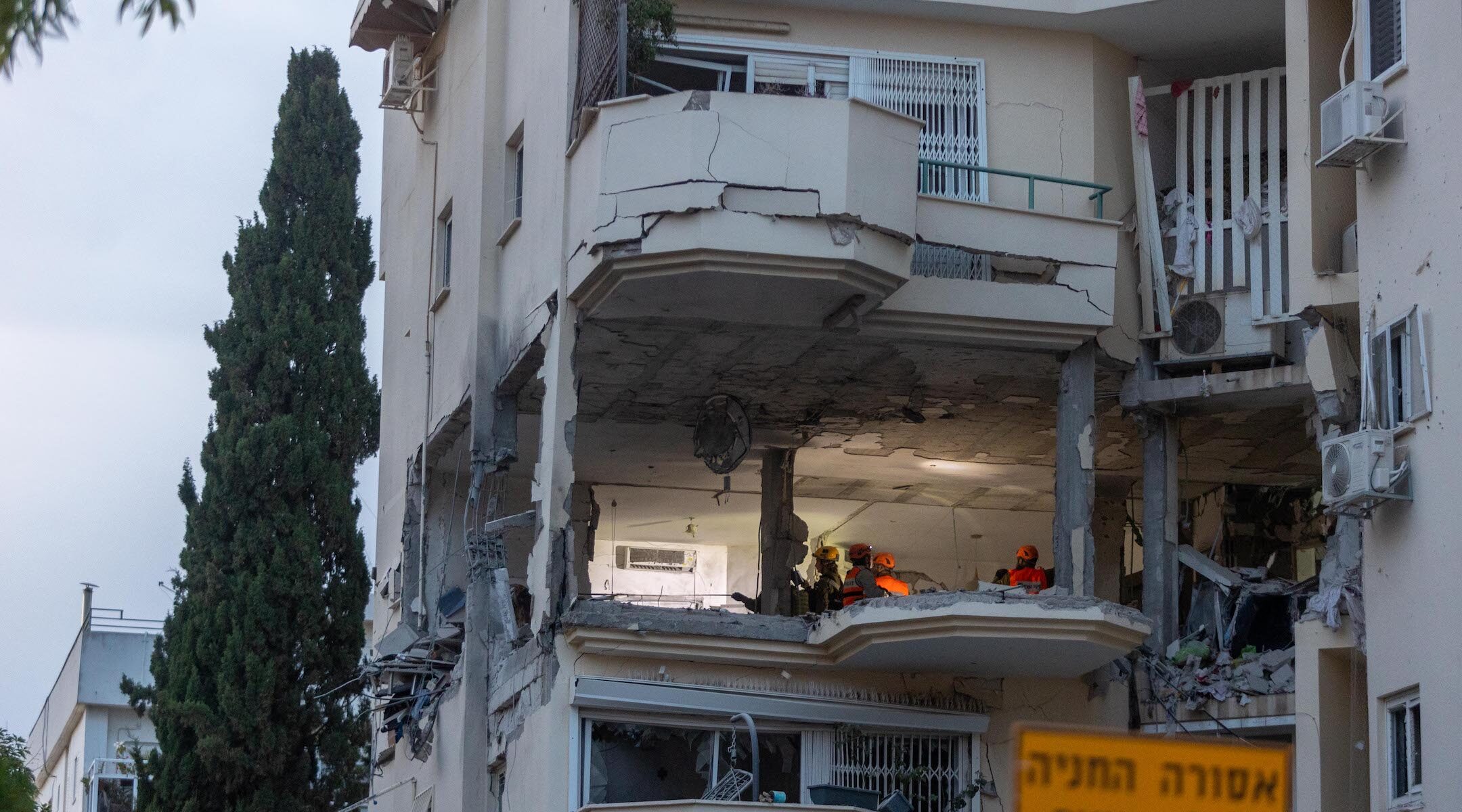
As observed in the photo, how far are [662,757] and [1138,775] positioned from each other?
13.7 metres

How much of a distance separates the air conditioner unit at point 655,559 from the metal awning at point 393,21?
816 centimetres

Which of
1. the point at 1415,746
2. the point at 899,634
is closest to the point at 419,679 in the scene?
the point at 899,634

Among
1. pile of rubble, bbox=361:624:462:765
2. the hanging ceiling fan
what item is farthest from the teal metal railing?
pile of rubble, bbox=361:624:462:765

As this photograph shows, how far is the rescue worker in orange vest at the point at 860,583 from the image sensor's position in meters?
18.9

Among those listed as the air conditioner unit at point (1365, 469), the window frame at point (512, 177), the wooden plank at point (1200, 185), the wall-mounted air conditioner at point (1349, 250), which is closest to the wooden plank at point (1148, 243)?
the wooden plank at point (1200, 185)

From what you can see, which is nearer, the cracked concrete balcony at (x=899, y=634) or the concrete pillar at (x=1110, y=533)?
the cracked concrete balcony at (x=899, y=634)

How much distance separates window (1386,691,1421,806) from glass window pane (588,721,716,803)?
19.4 feet

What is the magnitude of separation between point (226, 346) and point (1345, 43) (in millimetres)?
15961

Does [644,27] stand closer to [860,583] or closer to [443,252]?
[860,583]

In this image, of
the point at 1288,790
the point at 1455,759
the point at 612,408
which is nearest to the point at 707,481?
the point at 612,408

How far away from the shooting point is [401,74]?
24.6m

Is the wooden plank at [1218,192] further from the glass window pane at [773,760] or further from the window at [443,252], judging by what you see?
the window at [443,252]

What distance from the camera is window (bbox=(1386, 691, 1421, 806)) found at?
13422 millimetres

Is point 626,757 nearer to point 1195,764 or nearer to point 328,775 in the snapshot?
point 328,775
